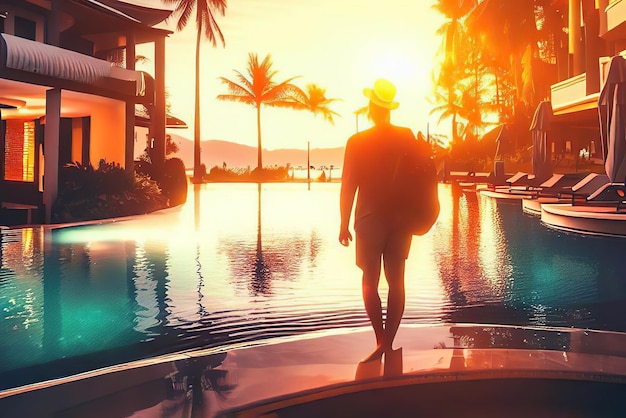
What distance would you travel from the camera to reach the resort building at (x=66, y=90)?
57.7 ft

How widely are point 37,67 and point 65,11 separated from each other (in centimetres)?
507

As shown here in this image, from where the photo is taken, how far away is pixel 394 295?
464cm

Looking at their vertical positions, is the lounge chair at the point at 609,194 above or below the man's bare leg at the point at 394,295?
above

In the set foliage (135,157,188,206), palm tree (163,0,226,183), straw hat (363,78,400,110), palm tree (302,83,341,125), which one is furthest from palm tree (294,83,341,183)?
straw hat (363,78,400,110)

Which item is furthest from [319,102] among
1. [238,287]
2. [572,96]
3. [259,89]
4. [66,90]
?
[238,287]

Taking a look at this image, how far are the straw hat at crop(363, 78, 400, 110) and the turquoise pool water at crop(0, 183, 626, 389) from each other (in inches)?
83.9

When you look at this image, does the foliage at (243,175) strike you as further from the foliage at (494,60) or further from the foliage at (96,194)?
the foliage at (96,194)

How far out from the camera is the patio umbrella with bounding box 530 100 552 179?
25891 millimetres

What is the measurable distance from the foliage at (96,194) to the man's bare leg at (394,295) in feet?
48.2

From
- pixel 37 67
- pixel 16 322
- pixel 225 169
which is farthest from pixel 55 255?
pixel 225 169

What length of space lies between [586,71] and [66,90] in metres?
23.8

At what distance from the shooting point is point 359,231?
15.1 ft

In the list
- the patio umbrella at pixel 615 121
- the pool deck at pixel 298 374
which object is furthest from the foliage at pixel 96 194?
the pool deck at pixel 298 374

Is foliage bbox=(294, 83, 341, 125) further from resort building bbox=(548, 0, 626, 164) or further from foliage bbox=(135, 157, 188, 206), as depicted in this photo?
foliage bbox=(135, 157, 188, 206)
